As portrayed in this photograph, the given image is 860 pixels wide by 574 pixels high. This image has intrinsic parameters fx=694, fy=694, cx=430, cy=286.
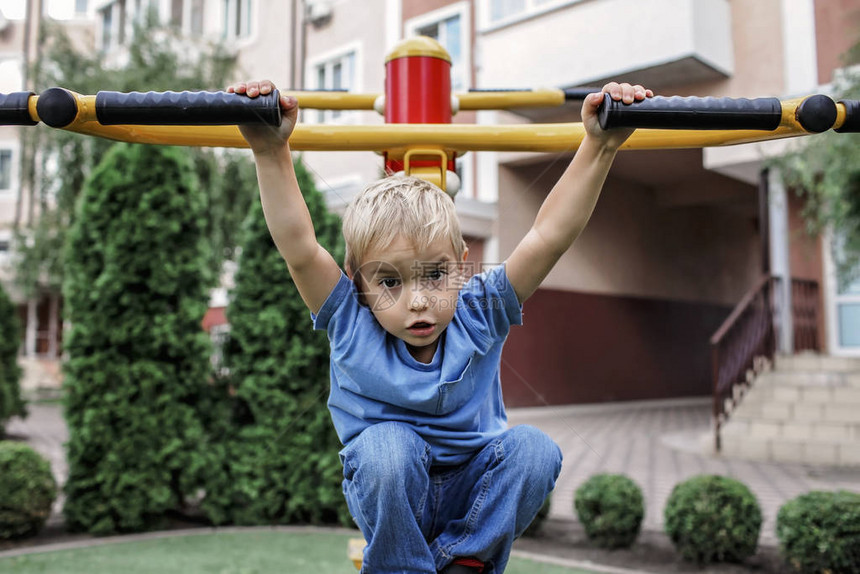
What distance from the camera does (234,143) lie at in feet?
4.68

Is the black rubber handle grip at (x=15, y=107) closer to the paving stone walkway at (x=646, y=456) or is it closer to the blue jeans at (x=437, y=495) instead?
the blue jeans at (x=437, y=495)

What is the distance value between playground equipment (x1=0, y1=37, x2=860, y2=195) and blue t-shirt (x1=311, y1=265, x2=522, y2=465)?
1.18ft

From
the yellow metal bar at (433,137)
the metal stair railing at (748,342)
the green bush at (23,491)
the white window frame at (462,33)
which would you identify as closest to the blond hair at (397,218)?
the yellow metal bar at (433,137)

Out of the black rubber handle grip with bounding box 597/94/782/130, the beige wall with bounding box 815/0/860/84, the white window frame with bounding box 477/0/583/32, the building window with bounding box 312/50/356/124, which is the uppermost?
the building window with bounding box 312/50/356/124

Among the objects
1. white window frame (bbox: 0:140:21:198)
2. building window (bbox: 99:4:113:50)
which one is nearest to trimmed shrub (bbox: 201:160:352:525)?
building window (bbox: 99:4:113:50)

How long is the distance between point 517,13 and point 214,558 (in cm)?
790

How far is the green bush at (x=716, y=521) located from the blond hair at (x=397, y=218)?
10.2 feet

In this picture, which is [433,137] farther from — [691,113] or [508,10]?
[508,10]

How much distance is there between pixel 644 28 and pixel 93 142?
26.6 ft

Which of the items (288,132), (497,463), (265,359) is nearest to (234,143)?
(288,132)

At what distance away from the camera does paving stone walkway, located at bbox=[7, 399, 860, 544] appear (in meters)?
5.67

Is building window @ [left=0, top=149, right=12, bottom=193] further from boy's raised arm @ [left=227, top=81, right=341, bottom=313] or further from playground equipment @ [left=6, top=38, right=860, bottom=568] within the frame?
boy's raised arm @ [left=227, top=81, right=341, bottom=313]

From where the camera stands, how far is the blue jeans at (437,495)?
1143 millimetres

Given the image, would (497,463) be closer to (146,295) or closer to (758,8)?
(146,295)
